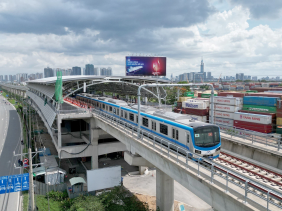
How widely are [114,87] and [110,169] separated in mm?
29888

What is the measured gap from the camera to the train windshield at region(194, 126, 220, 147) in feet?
48.2

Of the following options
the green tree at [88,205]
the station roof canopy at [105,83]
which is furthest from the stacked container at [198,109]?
the green tree at [88,205]

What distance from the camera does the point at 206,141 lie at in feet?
48.5

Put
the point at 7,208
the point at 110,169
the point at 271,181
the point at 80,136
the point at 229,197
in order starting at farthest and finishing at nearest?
the point at 80,136
the point at 110,169
the point at 7,208
the point at 271,181
the point at 229,197

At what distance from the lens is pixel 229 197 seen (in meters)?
9.76

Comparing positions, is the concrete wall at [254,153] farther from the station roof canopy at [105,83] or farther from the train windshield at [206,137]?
the station roof canopy at [105,83]

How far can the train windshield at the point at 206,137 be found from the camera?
1470 cm

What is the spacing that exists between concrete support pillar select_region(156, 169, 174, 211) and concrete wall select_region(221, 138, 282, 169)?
5.55 m

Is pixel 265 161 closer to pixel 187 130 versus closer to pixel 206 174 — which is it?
pixel 187 130

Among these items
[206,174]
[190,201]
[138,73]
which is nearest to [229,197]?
[206,174]

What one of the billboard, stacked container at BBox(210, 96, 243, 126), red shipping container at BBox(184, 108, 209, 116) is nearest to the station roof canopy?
the billboard

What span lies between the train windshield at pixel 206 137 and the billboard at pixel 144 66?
1498 inches

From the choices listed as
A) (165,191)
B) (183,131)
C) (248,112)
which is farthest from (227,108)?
(183,131)

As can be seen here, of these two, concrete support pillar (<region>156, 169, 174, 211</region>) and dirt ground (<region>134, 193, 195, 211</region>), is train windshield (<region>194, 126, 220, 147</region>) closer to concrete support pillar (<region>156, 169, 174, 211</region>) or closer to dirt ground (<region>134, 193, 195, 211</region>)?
concrete support pillar (<region>156, 169, 174, 211</region>)
